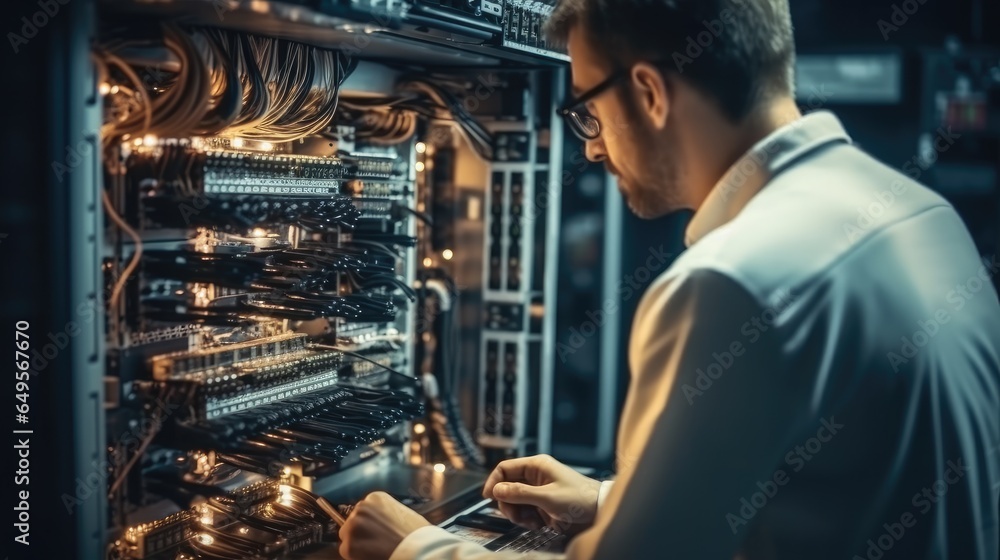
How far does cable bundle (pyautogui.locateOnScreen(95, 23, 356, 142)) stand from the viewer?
1.50m

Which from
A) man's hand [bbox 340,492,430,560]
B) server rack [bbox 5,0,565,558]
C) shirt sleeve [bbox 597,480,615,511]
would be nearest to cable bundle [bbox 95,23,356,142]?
server rack [bbox 5,0,565,558]

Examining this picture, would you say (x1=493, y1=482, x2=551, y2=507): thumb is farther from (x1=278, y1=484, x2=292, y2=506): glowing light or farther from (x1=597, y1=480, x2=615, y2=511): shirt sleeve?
(x1=278, y1=484, x2=292, y2=506): glowing light

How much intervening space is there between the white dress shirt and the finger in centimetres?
45

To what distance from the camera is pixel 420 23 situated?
168cm

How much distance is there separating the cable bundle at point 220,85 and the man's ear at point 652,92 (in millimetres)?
651

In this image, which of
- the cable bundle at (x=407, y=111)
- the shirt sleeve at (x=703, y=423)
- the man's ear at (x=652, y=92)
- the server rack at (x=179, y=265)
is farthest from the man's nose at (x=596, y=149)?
the cable bundle at (x=407, y=111)

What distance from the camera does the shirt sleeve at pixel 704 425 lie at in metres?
1.13

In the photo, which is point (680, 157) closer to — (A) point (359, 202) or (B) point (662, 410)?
(B) point (662, 410)

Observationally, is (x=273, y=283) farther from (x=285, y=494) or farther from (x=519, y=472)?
(x=519, y=472)

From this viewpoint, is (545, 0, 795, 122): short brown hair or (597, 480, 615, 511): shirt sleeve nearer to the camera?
(545, 0, 795, 122): short brown hair

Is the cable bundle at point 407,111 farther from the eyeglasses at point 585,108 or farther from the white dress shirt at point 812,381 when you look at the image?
the white dress shirt at point 812,381

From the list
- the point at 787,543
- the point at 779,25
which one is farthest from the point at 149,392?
the point at 779,25

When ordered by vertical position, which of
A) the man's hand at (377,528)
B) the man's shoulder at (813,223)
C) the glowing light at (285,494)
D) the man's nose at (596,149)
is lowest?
the glowing light at (285,494)

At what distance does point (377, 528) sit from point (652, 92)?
0.82m
